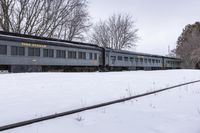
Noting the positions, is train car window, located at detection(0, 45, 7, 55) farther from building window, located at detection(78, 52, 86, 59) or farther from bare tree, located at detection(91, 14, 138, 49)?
bare tree, located at detection(91, 14, 138, 49)

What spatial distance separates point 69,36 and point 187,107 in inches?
1515

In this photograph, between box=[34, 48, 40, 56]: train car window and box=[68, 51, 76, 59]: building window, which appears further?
box=[68, 51, 76, 59]: building window

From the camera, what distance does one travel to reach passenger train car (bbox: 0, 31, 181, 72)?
1884 cm

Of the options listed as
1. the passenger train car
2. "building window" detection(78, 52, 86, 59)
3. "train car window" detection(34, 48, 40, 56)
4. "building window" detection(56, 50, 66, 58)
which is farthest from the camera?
"building window" detection(78, 52, 86, 59)

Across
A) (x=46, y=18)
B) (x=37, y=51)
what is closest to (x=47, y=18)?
(x=46, y=18)

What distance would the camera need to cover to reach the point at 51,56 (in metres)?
22.4

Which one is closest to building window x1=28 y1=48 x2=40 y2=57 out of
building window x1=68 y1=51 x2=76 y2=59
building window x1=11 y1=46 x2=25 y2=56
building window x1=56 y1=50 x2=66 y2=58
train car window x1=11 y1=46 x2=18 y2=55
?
building window x1=11 y1=46 x2=25 y2=56

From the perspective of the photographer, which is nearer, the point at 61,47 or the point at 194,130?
the point at 194,130


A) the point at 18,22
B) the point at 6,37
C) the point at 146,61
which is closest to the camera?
the point at 6,37

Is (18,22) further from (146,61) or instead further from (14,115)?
(14,115)

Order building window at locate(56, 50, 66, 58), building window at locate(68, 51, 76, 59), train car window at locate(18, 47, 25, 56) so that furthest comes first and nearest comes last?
building window at locate(68, 51, 76, 59), building window at locate(56, 50, 66, 58), train car window at locate(18, 47, 25, 56)

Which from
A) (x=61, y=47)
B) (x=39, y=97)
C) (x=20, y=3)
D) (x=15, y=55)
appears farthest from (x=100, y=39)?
(x=39, y=97)

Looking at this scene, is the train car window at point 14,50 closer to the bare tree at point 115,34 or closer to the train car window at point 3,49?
the train car window at point 3,49

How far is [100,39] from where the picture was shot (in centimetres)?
7025
